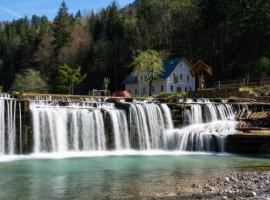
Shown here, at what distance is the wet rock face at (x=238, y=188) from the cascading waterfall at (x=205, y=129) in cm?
1407

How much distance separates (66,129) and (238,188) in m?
18.7

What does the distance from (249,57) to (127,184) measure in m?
61.2

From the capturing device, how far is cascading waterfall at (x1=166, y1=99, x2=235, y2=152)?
33906 millimetres

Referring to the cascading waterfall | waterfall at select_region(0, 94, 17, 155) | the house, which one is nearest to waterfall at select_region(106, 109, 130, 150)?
the cascading waterfall

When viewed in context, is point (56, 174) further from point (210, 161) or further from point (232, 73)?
point (232, 73)

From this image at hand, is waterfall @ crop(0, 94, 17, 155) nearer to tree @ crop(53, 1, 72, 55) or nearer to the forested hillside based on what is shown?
the forested hillside

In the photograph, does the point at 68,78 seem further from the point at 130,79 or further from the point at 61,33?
the point at 61,33

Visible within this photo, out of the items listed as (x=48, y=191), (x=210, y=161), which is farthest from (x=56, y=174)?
(x=210, y=161)

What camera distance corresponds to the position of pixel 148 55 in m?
74.7

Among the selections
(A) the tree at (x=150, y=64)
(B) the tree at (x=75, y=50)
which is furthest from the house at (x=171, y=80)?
(B) the tree at (x=75, y=50)

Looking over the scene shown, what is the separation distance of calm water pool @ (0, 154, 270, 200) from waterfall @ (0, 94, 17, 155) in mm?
3189

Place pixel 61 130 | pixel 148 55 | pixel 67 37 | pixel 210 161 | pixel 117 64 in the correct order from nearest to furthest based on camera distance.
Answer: pixel 210 161, pixel 61 130, pixel 148 55, pixel 117 64, pixel 67 37

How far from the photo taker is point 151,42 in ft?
302

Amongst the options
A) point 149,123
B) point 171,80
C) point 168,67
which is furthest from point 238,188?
point 168,67
